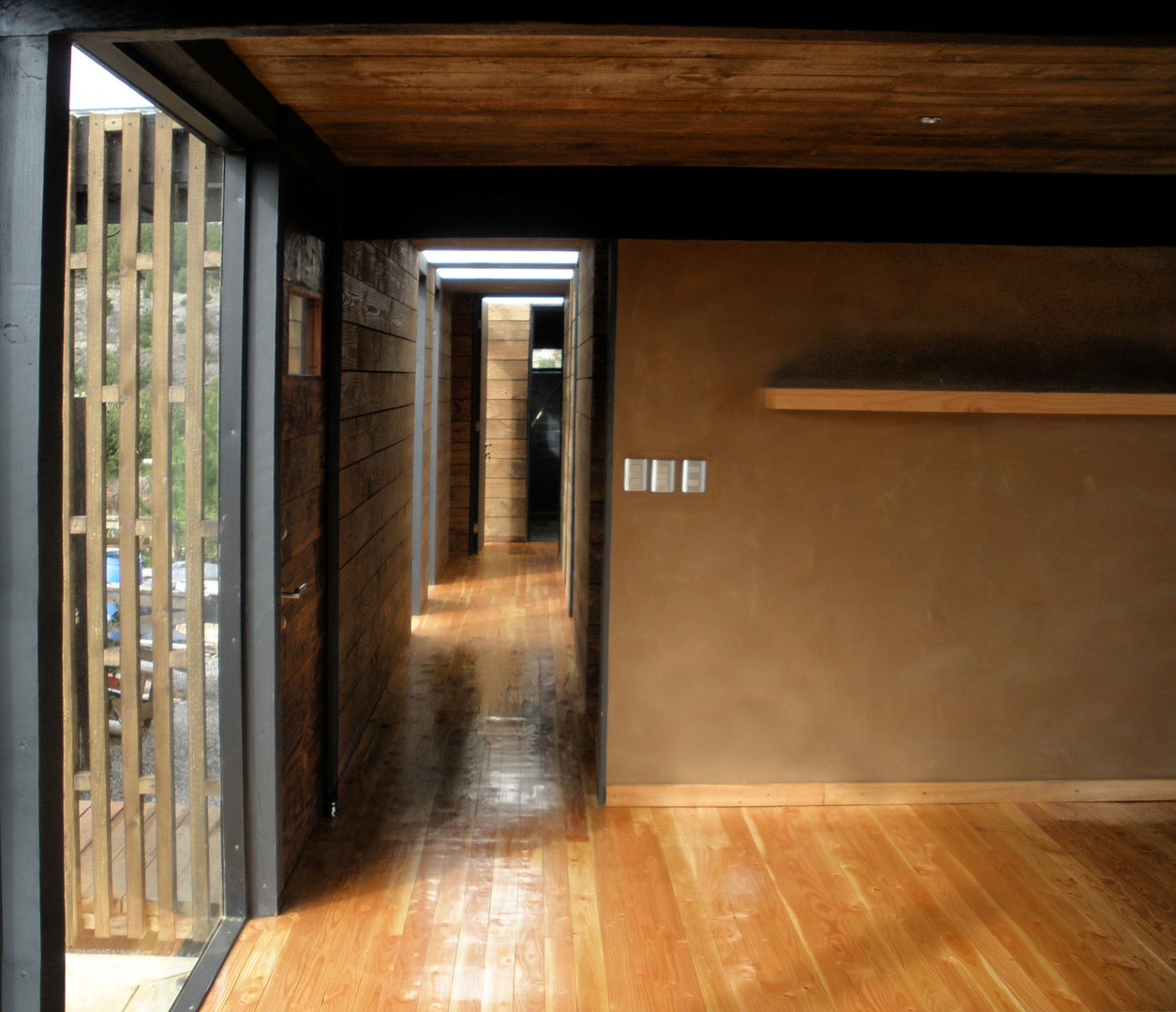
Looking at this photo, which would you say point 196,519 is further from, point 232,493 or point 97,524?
point 97,524

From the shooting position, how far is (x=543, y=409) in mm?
10086

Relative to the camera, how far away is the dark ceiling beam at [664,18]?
1.70 m

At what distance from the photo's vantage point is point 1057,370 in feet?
12.5

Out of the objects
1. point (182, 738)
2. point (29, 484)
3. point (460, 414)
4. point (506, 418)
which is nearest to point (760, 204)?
point (182, 738)

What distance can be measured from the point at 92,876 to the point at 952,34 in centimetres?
240

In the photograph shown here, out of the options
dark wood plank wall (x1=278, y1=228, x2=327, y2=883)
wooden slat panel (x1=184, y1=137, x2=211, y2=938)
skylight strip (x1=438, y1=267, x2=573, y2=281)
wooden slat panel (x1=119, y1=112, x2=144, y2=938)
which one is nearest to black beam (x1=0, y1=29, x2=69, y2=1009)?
wooden slat panel (x1=119, y1=112, x2=144, y2=938)

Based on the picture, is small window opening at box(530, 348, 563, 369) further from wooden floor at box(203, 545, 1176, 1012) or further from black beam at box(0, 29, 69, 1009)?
black beam at box(0, 29, 69, 1009)

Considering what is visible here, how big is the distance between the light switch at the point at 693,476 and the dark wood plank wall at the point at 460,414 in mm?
5603

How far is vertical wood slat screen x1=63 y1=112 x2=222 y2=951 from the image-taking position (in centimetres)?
221

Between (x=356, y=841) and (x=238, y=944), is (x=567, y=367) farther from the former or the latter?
(x=238, y=944)

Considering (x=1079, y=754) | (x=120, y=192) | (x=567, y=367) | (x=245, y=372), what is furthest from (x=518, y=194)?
(x=567, y=367)

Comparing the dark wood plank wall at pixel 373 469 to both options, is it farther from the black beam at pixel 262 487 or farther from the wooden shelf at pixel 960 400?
the wooden shelf at pixel 960 400

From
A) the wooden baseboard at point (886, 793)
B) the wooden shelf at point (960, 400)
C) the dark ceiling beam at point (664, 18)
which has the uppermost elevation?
the dark ceiling beam at point (664, 18)

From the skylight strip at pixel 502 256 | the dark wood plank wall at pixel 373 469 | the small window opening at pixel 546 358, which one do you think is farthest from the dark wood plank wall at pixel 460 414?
the dark wood plank wall at pixel 373 469
